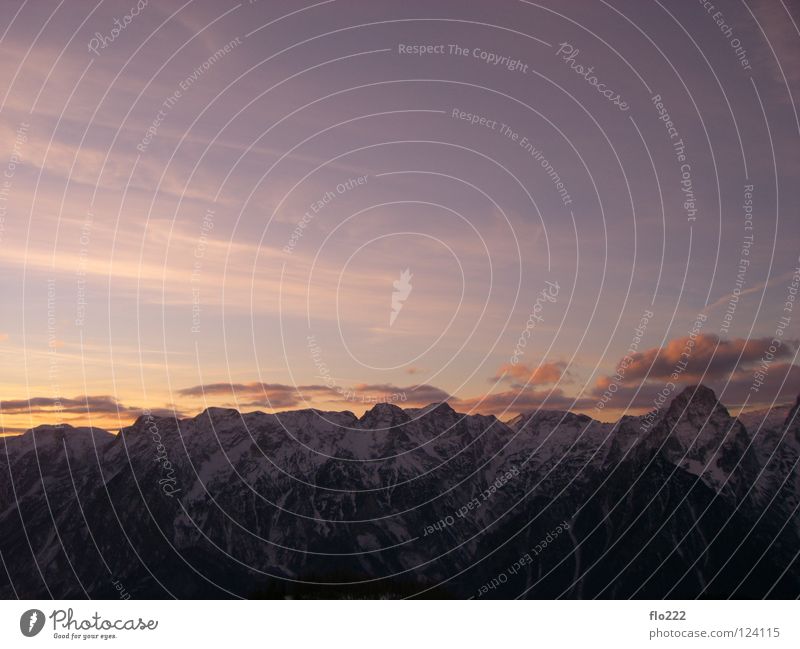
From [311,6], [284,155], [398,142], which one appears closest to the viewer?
[311,6]

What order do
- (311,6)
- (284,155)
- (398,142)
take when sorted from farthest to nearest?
(398,142), (284,155), (311,6)

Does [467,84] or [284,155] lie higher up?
[467,84]
